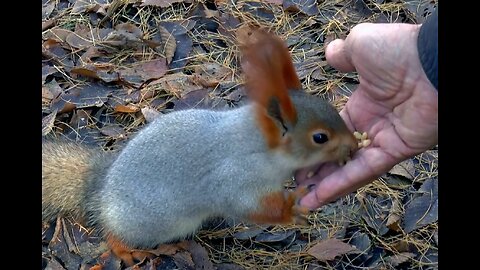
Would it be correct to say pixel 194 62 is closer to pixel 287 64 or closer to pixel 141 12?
pixel 141 12

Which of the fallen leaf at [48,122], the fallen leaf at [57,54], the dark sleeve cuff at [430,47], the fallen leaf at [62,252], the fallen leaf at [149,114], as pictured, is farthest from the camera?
the fallen leaf at [57,54]

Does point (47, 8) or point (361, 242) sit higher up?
point (47, 8)

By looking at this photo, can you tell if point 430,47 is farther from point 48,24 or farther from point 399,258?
point 48,24

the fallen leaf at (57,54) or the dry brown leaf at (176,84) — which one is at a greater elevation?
the fallen leaf at (57,54)

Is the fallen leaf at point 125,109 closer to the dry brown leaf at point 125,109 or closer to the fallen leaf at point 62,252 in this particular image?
the dry brown leaf at point 125,109

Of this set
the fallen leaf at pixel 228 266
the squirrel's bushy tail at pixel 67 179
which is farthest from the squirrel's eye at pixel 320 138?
the squirrel's bushy tail at pixel 67 179

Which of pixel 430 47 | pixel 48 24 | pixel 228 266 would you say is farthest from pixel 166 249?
pixel 48 24

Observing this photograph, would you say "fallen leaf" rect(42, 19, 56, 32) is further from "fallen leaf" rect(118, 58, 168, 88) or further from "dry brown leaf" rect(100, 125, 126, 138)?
"dry brown leaf" rect(100, 125, 126, 138)
